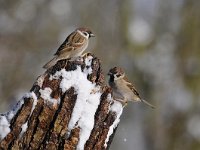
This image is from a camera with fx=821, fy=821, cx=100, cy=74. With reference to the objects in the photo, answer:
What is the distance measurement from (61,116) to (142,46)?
18389 mm

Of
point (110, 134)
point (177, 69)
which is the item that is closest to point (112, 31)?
point (177, 69)

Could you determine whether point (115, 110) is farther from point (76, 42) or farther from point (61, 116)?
point (76, 42)

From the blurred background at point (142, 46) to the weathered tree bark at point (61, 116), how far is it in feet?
48.9

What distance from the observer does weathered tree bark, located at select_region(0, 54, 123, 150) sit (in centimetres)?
404

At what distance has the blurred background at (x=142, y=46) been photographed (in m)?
20.4

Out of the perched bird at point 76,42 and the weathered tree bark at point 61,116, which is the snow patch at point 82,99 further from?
the perched bird at point 76,42

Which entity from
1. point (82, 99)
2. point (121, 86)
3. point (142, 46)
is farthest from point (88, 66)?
point (142, 46)

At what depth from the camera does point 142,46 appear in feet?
73.6

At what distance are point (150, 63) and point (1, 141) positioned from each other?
17569mm

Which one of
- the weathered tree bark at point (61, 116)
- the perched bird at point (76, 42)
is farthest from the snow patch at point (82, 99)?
the perched bird at point (76, 42)

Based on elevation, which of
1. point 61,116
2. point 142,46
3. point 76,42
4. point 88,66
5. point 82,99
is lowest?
point 61,116

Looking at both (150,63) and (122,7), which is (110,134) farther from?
(122,7)

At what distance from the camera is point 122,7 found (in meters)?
23.5

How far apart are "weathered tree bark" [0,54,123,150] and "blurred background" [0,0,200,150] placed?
1490cm
